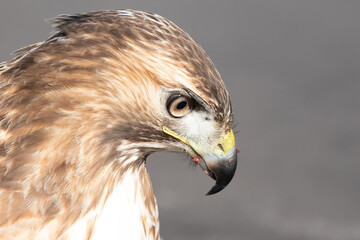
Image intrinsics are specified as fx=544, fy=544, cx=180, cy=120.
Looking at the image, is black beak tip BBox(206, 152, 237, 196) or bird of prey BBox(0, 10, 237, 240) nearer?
bird of prey BBox(0, 10, 237, 240)

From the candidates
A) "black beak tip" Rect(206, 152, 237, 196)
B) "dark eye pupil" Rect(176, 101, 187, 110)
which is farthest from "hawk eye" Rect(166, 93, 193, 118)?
"black beak tip" Rect(206, 152, 237, 196)

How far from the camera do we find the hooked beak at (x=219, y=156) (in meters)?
1.37

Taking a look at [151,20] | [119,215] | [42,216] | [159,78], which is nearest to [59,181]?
[42,216]

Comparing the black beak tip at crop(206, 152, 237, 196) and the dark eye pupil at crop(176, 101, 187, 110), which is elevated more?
the dark eye pupil at crop(176, 101, 187, 110)

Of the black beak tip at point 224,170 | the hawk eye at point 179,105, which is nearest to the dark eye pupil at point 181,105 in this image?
the hawk eye at point 179,105

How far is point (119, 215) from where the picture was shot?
4.72ft

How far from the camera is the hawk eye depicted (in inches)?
49.6

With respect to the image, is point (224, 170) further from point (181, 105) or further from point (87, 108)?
point (87, 108)

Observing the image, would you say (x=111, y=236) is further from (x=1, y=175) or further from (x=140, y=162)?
(x=1, y=175)

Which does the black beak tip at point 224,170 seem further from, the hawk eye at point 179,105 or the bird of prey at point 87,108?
the hawk eye at point 179,105

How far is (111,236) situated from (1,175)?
0.33 m

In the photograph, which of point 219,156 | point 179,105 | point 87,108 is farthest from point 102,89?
point 219,156

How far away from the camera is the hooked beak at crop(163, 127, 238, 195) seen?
1.37m

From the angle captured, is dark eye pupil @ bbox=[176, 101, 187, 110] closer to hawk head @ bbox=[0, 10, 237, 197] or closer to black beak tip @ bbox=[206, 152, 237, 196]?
hawk head @ bbox=[0, 10, 237, 197]
